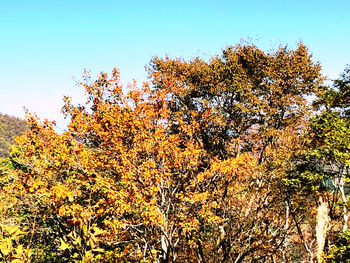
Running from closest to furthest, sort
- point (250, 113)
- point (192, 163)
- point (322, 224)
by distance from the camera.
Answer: point (322, 224) → point (192, 163) → point (250, 113)

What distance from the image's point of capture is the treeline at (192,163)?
13633 millimetres

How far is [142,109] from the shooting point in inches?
676

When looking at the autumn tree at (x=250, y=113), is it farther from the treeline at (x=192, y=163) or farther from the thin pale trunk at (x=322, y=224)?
the thin pale trunk at (x=322, y=224)

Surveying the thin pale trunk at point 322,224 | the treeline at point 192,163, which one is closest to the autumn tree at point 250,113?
the treeline at point 192,163

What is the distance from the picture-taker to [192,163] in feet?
54.4

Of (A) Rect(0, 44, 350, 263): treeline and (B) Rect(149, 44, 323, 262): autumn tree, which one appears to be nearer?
(A) Rect(0, 44, 350, 263): treeline

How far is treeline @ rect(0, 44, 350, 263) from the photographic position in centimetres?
1363

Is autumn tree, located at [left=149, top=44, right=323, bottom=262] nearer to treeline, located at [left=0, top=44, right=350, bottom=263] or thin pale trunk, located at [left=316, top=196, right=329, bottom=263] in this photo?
treeline, located at [left=0, top=44, right=350, bottom=263]

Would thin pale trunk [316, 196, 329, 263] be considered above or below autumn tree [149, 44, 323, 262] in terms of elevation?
below

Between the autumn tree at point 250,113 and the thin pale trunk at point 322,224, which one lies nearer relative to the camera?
the thin pale trunk at point 322,224

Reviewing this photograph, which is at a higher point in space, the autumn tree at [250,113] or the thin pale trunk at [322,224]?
the autumn tree at [250,113]

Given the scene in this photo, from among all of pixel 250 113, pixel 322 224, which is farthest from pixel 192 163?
pixel 322 224

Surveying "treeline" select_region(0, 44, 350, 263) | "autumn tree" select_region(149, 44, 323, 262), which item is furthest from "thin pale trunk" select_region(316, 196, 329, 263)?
"autumn tree" select_region(149, 44, 323, 262)

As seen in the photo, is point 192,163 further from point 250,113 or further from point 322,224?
point 322,224
